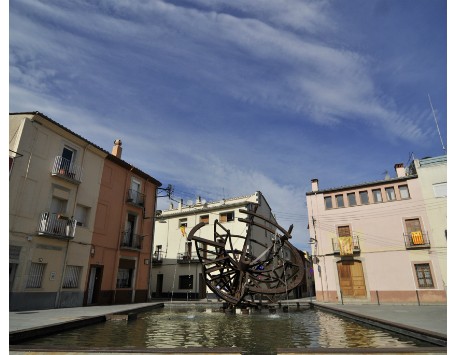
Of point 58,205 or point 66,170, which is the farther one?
point 66,170

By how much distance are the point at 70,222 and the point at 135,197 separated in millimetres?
6929

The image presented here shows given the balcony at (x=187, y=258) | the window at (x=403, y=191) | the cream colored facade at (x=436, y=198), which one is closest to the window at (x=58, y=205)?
the balcony at (x=187, y=258)

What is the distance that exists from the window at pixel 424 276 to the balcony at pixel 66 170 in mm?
26468

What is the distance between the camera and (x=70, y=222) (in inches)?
679

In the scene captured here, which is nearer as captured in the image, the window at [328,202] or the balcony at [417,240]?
the balcony at [417,240]

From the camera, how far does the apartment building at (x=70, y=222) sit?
14.8m

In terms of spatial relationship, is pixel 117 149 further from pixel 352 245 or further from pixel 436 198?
pixel 436 198

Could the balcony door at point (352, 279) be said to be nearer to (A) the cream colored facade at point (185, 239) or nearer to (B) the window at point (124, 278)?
(A) the cream colored facade at point (185, 239)

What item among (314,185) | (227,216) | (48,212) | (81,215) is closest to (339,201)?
(314,185)

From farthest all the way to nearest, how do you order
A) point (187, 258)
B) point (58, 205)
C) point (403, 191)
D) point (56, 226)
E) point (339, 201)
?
point (187, 258) → point (339, 201) → point (403, 191) → point (58, 205) → point (56, 226)

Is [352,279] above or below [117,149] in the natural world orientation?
below

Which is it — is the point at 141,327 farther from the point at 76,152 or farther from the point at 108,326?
the point at 76,152

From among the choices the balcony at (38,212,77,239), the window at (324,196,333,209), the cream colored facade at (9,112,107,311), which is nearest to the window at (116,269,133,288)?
the cream colored facade at (9,112,107,311)

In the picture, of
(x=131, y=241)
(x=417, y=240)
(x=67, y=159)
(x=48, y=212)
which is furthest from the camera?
(x=417, y=240)
